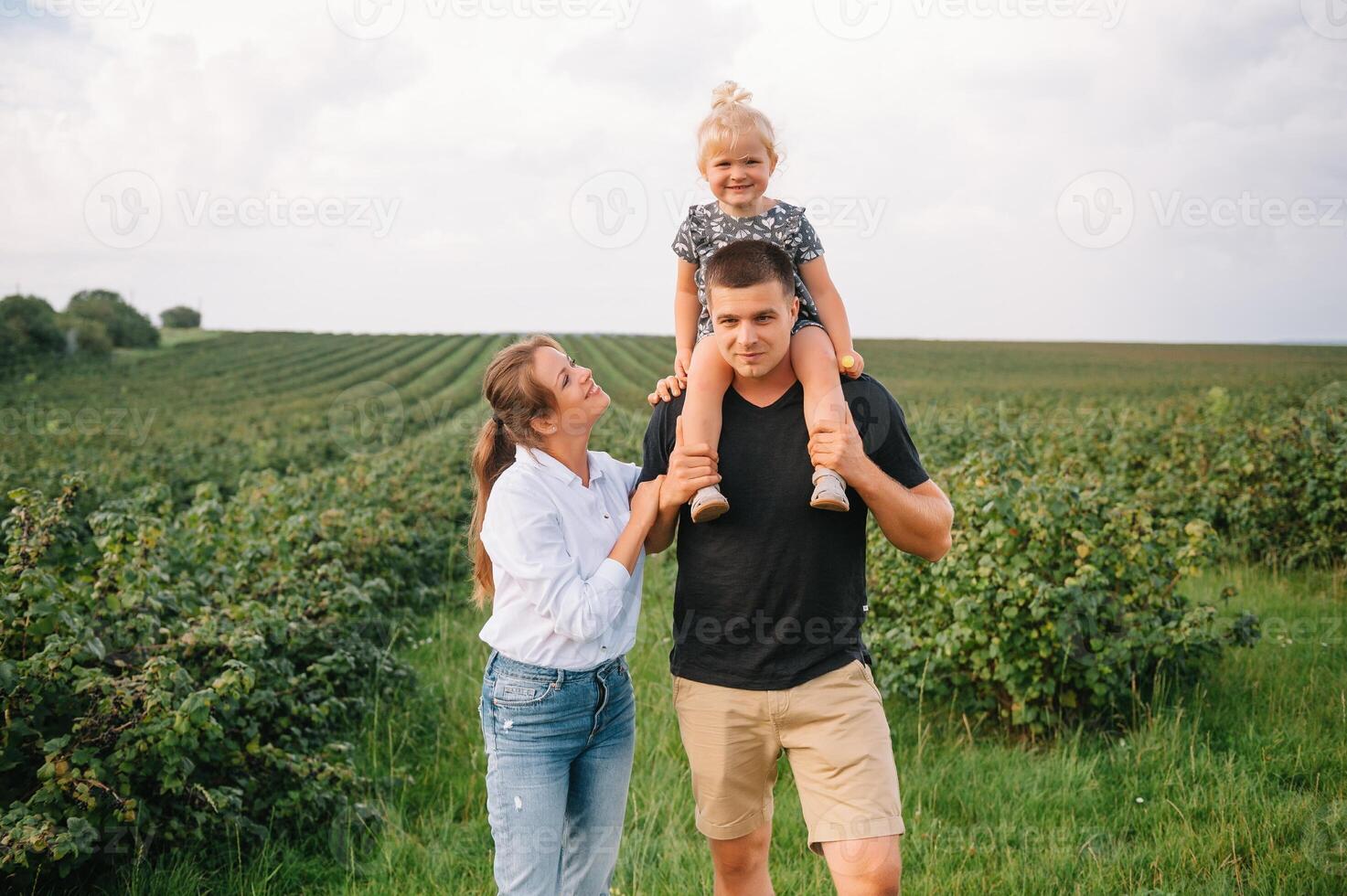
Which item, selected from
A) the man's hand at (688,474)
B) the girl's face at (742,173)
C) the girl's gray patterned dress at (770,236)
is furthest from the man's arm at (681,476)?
the girl's face at (742,173)

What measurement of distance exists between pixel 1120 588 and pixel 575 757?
3.23 m

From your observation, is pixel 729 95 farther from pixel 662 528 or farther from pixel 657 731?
pixel 657 731

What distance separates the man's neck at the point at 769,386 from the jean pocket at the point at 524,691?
39.6 inches

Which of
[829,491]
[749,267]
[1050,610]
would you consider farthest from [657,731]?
[749,267]

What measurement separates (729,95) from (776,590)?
75.4 inches

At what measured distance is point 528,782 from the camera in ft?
7.64

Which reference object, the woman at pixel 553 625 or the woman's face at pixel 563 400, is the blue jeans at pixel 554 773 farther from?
the woman's face at pixel 563 400

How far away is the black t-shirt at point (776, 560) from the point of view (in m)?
2.51

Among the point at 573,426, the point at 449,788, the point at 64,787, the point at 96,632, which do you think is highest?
the point at 573,426

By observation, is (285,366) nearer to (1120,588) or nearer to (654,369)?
(654,369)

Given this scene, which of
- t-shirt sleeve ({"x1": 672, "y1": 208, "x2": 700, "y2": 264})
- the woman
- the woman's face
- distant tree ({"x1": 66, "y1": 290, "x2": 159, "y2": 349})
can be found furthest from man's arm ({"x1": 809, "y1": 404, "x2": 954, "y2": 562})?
distant tree ({"x1": 66, "y1": 290, "x2": 159, "y2": 349})

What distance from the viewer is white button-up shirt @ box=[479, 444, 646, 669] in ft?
7.39

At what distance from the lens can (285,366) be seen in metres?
Result: 44.2

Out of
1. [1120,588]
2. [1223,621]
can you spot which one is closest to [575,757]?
[1120,588]
